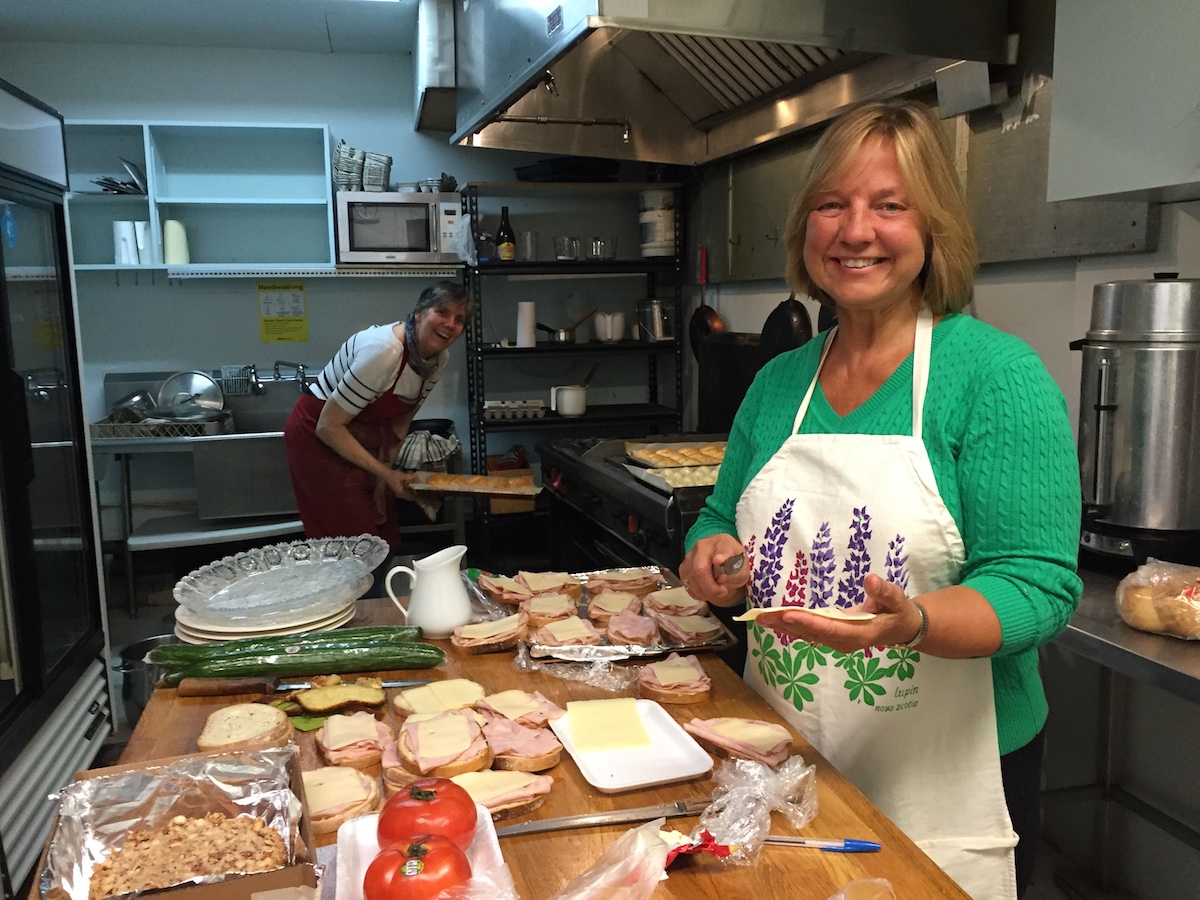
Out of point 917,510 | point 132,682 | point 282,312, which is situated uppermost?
point 282,312

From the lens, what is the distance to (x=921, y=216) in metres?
1.33

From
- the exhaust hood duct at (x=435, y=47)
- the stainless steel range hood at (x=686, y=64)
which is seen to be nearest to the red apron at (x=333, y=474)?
the stainless steel range hood at (x=686, y=64)

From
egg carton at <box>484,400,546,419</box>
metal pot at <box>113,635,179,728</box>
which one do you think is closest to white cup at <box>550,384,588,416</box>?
egg carton at <box>484,400,546,419</box>

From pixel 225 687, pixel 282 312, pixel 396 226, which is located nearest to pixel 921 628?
pixel 225 687

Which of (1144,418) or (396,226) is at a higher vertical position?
(396,226)

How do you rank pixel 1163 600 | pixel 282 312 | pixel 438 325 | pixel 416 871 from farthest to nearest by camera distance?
pixel 282 312
pixel 438 325
pixel 1163 600
pixel 416 871

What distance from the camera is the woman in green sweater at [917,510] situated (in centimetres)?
121

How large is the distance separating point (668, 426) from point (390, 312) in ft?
5.56

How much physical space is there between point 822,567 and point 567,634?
0.54m

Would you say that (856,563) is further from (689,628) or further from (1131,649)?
(1131,649)

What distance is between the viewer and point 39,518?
284cm

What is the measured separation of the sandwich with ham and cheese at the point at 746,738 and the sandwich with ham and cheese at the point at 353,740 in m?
0.45

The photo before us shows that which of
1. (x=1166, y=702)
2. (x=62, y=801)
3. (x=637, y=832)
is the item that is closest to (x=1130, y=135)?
(x=1166, y=702)

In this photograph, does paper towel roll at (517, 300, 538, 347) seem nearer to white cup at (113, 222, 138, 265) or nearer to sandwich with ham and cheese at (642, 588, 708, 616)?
white cup at (113, 222, 138, 265)
